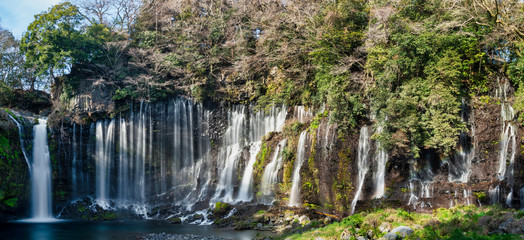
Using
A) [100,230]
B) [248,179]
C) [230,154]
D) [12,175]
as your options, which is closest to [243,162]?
[248,179]

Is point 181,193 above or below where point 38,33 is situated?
below

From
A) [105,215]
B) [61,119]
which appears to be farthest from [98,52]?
[105,215]

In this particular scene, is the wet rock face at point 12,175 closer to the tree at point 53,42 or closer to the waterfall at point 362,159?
the tree at point 53,42

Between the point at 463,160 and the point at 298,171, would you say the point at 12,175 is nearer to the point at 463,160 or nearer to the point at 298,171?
the point at 298,171

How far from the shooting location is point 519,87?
16.5 metres

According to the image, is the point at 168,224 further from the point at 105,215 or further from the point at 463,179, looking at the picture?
the point at 463,179

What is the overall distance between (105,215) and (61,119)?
7.16 meters

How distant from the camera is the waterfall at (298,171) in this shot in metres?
19.9

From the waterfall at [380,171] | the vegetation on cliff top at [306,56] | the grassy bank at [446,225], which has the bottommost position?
the grassy bank at [446,225]

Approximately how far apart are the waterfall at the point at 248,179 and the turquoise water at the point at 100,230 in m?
3.92

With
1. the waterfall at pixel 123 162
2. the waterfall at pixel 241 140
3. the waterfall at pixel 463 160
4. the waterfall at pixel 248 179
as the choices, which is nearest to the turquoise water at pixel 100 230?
the waterfall at pixel 248 179

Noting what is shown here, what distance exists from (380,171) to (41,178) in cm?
2079

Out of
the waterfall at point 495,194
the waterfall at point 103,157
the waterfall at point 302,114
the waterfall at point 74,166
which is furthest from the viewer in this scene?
the waterfall at point 103,157

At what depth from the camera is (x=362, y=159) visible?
60.4 feet
